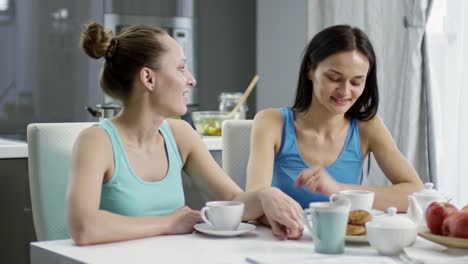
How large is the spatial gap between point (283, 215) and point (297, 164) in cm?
66

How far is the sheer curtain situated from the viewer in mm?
3992

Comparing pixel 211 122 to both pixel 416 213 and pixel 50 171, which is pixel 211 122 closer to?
pixel 50 171

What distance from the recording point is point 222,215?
6.06ft

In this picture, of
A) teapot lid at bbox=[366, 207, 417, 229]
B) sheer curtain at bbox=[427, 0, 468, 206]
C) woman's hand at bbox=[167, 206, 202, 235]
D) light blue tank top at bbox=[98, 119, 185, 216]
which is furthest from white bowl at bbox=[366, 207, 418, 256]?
sheer curtain at bbox=[427, 0, 468, 206]

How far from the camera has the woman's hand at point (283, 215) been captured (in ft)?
6.02

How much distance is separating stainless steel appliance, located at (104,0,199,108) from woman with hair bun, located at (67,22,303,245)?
2822mm

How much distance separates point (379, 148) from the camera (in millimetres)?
2568

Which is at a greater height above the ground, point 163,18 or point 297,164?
point 163,18

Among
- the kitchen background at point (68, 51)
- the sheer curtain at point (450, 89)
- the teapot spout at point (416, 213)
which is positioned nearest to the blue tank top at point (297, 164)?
the teapot spout at point (416, 213)

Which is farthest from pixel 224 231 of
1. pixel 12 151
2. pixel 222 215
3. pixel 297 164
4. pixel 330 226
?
pixel 12 151

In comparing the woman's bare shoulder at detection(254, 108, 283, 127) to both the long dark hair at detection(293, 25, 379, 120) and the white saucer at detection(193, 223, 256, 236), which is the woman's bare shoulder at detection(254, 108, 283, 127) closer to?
the long dark hair at detection(293, 25, 379, 120)

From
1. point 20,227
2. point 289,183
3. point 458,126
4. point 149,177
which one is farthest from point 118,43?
point 458,126

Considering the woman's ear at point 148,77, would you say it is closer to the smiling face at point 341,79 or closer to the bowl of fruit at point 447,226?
the smiling face at point 341,79

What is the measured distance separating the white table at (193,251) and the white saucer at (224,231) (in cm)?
1
